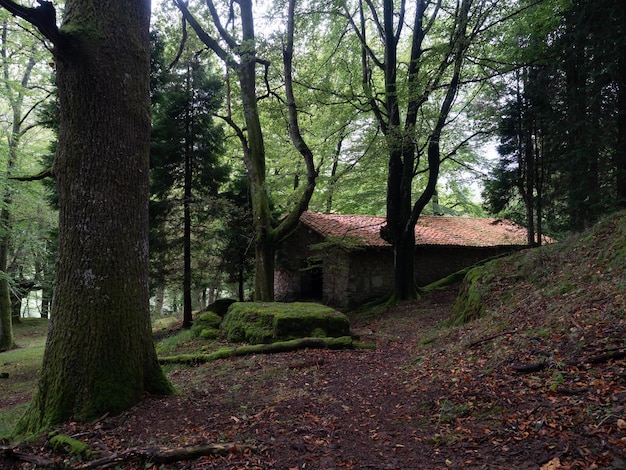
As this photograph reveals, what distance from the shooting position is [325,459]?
2.89 meters

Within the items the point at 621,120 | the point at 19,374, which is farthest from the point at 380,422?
the point at 19,374

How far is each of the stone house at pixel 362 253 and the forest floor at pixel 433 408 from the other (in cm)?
732

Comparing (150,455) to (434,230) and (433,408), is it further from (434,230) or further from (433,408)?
(434,230)

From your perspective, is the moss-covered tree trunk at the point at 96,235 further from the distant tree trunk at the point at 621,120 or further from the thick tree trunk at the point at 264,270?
the distant tree trunk at the point at 621,120

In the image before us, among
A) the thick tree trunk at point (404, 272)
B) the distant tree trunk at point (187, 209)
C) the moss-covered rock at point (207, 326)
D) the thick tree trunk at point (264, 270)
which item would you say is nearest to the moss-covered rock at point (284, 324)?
the moss-covered rock at point (207, 326)

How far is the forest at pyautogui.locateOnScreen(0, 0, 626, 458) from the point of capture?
3977mm

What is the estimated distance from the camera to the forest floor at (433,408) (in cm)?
265

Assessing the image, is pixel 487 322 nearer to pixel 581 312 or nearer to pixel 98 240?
pixel 581 312

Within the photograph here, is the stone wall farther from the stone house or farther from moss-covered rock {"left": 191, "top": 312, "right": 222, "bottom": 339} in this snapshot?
moss-covered rock {"left": 191, "top": 312, "right": 222, "bottom": 339}

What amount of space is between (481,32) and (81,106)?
8.81m

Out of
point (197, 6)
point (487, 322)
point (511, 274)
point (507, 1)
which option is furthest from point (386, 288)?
point (197, 6)

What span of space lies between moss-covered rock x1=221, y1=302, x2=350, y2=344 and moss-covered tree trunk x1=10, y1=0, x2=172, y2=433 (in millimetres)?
3652

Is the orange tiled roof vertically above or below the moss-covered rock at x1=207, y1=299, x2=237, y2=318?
above

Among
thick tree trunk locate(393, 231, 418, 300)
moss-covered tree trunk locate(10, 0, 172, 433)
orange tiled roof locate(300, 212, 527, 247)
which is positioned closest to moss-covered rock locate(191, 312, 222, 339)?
moss-covered tree trunk locate(10, 0, 172, 433)
